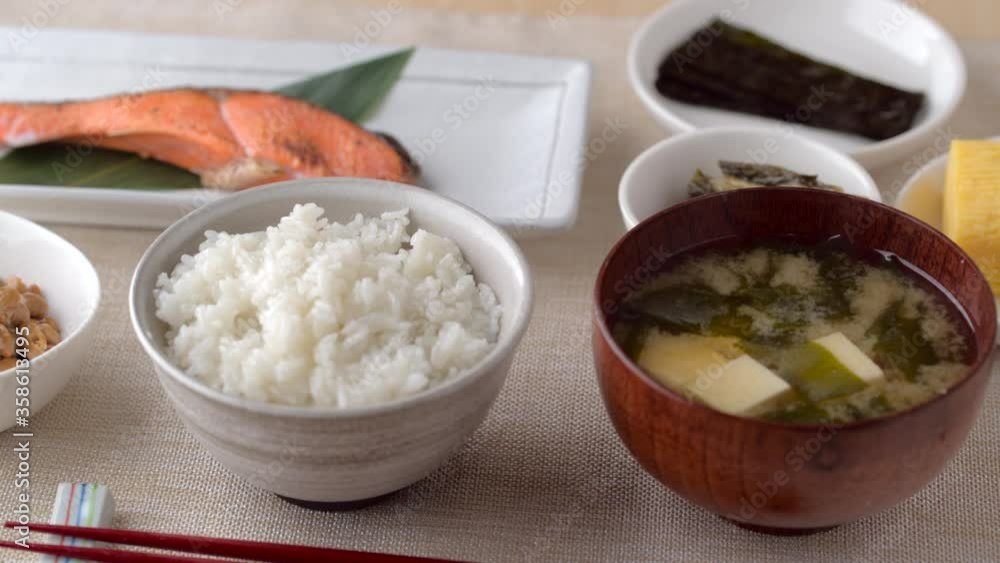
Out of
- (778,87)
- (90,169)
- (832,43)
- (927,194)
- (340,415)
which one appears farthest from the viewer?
(832,43)

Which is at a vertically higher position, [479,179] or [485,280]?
[485,280]

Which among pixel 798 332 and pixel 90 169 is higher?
pixel 798 332

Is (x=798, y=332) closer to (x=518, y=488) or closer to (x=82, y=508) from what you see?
(x=518, y=488)

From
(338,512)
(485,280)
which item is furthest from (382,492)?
(485,280)

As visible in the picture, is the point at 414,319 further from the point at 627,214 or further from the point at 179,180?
the point at 179,180

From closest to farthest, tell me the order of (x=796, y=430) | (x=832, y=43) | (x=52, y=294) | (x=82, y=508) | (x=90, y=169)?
(x=796, y=430), (x=82, y=508), (x=52, y=294), (x=90, y=169), (x=832, y=43)

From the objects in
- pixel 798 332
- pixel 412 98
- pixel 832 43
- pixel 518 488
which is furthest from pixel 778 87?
pixel 518 488

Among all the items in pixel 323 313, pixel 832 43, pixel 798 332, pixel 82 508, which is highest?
pixel 323 313

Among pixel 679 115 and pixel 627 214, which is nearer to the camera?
pixel 627 214
